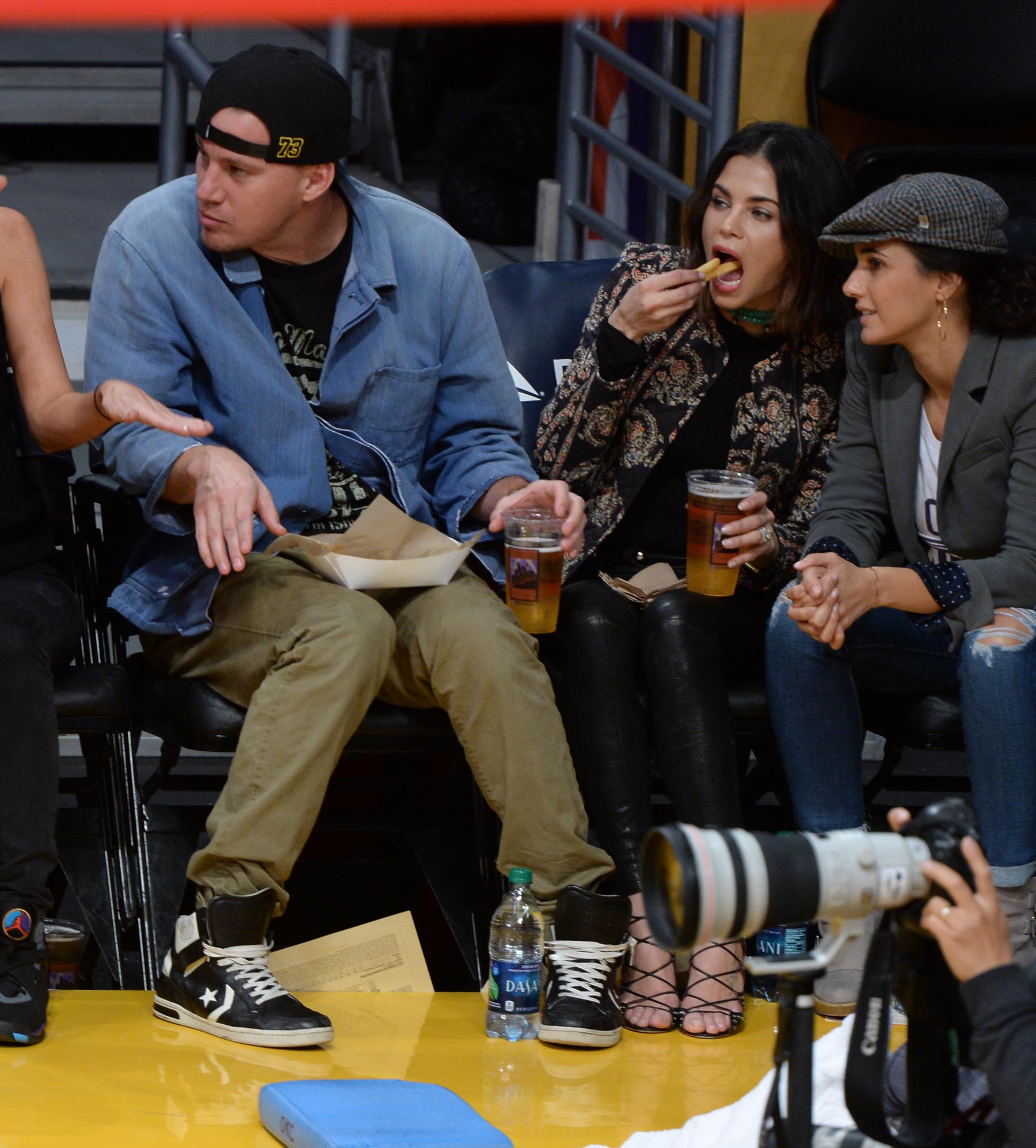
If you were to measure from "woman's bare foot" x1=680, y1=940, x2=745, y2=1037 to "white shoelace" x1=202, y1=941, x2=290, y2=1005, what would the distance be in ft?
1.93

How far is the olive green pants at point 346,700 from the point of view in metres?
2.27

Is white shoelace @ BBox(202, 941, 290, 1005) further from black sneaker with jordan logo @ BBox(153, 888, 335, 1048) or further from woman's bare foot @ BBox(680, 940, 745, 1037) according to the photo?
woman's bare foot @ BBox(680, 940, 745, 1037)

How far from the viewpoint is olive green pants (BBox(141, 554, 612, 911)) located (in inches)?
89.3

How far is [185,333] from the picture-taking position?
2533mm

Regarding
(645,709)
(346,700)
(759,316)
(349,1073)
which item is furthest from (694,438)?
(349,1073)

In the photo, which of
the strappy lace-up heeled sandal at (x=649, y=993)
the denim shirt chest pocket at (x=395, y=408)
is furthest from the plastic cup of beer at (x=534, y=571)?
the strappy lace-up heeled sandal at (x=649, y=993)

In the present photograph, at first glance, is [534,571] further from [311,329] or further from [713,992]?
[713,992]

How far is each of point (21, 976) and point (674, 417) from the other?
54.2 inches

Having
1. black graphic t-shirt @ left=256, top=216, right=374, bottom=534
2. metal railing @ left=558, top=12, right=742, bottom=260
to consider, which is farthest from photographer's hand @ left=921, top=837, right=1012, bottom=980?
metal railing @ left=558, top=12, right=742, bottom=260

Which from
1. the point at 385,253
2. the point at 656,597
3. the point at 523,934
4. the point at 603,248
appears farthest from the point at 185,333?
the point at 603,248

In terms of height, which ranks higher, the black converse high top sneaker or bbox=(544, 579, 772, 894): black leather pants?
bbox=(544, 579, 772, 894): black leather pants

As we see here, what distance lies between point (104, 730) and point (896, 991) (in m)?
1.31

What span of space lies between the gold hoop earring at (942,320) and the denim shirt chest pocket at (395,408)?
2.65 feet

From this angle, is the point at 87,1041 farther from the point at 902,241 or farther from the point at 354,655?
the point at 902,241
